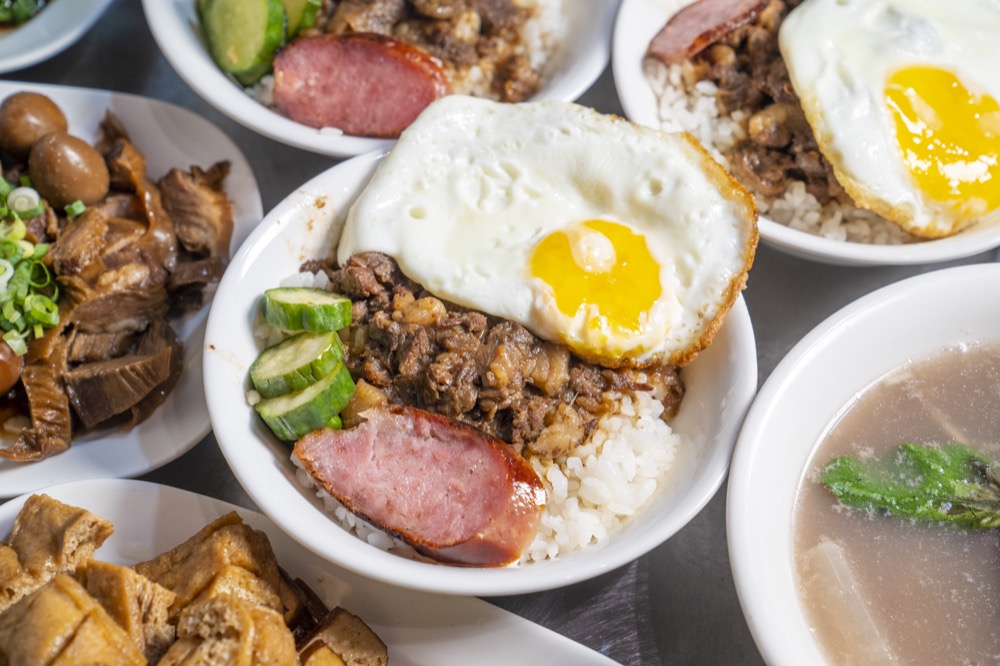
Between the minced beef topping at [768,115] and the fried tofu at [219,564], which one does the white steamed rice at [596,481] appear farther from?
the minced beef topping at [768,115]

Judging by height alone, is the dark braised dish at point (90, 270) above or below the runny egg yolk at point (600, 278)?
below

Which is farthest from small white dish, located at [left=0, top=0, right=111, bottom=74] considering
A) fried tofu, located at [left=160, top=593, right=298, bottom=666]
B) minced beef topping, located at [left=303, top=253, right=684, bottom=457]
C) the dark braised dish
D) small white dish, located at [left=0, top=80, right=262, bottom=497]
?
fried tofu, located at [left=160, top=593, right=298, bottom=666]

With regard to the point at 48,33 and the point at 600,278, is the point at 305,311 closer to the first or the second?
the point at 600,278

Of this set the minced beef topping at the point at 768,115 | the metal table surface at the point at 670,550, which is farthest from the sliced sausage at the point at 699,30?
the metal table surface at the point at 670,550

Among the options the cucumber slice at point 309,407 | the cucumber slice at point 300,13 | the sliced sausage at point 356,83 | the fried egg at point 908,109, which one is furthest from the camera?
the cucumber slice at point 300,13

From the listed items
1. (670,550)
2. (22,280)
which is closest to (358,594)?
(670,550)
